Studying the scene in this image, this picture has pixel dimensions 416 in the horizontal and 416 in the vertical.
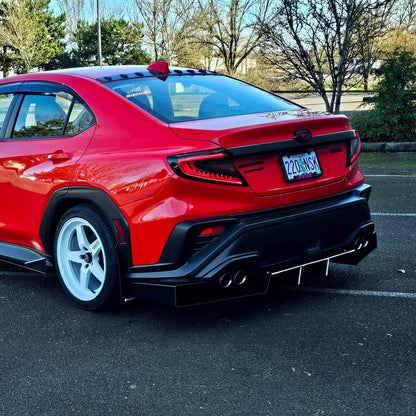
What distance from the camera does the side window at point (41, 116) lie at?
14.2 ft

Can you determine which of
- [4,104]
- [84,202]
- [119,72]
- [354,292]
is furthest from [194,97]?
[354,292]

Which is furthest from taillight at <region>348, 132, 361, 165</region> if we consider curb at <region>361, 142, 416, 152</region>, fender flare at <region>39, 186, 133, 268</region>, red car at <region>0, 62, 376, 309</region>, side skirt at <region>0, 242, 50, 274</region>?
curb at <region>361, 142, 416, 152</region>

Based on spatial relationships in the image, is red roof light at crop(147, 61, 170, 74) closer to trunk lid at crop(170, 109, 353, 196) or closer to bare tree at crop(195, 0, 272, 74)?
trunk lid at crop(170, 109, 353, 196)

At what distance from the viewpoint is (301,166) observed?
3.80m

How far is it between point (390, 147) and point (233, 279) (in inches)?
398

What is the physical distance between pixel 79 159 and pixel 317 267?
1.68 meters

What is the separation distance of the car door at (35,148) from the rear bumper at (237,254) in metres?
0.96

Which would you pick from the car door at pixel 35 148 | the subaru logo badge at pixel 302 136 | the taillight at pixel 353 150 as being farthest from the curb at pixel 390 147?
the subaru logo badge at pixel 302 136

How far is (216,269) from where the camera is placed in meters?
3.45

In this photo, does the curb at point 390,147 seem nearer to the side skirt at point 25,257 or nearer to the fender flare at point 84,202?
the side skirt at point 25,257

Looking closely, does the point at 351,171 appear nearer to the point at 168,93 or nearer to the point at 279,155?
the point at 279,155

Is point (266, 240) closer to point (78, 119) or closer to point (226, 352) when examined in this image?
point (226, 352)

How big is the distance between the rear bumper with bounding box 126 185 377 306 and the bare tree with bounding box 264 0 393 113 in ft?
35.1

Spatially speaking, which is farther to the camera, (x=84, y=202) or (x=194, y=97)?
(x=194, y=97)
